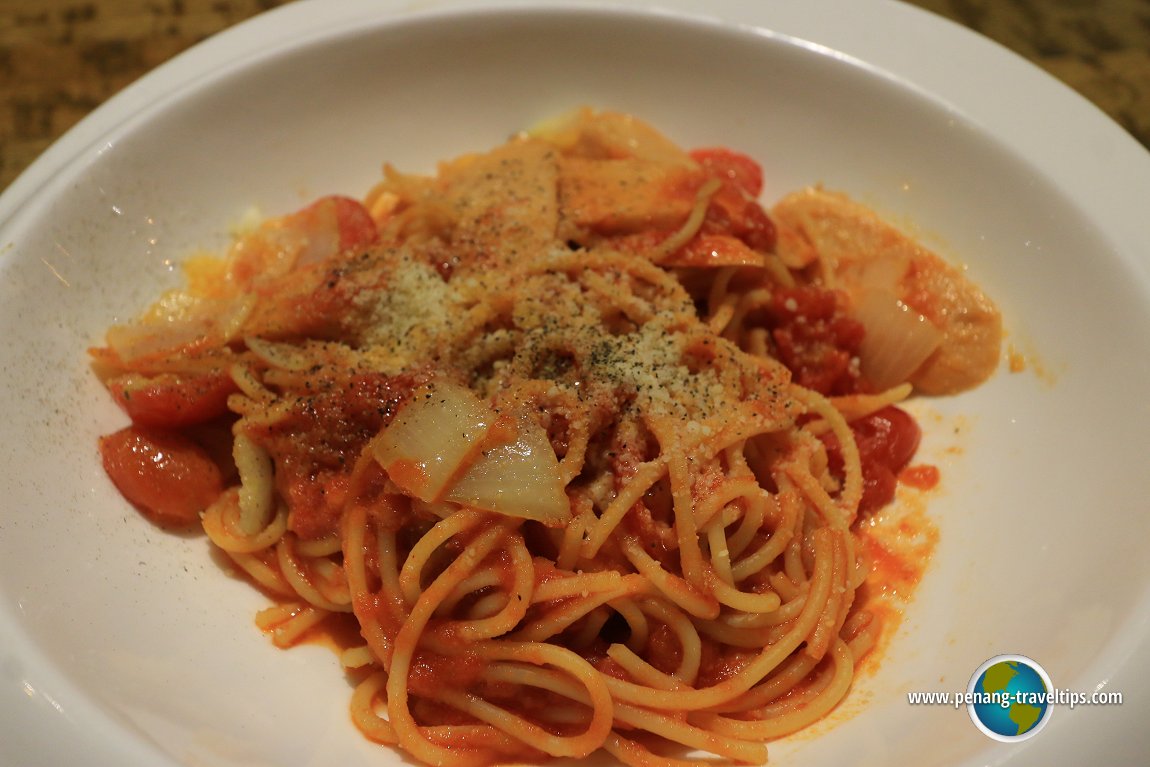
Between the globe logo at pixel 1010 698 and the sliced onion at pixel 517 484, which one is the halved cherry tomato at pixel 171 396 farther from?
the globe logo at pixel 1010 698

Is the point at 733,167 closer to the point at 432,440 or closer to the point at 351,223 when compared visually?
the point at 351,223

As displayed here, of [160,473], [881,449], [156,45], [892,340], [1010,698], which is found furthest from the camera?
[156,45]

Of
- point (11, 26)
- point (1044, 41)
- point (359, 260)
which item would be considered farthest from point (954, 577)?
point (11, 26)

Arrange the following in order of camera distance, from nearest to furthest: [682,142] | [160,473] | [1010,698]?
1. [1010,698]
2. [160,473]
3. [682,142]

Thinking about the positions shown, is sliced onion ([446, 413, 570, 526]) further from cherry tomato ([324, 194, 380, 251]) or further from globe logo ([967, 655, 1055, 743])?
cherry tomato ([324, 194, 380, 251])

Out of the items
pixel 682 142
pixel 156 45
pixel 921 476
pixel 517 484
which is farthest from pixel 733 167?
pixel 156 45

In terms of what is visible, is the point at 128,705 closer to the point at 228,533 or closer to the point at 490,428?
the point at 228,533

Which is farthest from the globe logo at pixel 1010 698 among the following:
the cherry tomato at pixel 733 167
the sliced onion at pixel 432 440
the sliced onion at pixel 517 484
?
the cherry tomato at pixel 733 167
